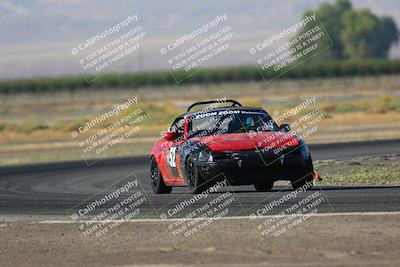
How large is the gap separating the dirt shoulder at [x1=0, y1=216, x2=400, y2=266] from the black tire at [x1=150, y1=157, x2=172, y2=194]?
17.0ft

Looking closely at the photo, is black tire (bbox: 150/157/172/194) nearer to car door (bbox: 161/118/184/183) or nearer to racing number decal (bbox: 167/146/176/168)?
car door (bbox: 161/118/184/183)

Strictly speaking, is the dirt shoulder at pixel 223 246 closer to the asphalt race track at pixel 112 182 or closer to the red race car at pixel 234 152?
the asphalt race track at pixel 112 182

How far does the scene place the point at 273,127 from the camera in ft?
59.5

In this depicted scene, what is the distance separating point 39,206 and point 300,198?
4312 millimetres

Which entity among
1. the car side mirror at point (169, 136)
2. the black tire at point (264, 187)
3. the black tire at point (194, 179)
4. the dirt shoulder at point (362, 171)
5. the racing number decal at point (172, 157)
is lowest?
the dirt shoulder at point (362, 171)

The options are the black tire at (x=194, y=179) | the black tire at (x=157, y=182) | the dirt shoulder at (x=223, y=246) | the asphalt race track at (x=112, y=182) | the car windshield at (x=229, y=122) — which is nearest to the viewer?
the dirt shoulder at (x=223, y=246)

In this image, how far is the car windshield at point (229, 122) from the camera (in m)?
18.1

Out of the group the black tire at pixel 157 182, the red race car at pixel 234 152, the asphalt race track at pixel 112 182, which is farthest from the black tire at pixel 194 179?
the black tire at pixel 157 182

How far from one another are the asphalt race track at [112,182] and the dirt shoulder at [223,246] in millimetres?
1494

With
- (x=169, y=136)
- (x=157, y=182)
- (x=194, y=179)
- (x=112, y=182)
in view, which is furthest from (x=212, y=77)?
(x=194, y=179)

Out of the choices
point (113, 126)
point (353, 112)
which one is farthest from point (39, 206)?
point (353, 112)

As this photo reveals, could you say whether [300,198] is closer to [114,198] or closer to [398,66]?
[114,198]

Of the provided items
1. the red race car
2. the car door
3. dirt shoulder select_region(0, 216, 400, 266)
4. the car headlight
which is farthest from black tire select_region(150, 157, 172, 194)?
dirt shoulder select_region(0, 216, 400, 266)

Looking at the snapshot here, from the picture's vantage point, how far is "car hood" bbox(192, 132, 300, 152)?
55.7ft
